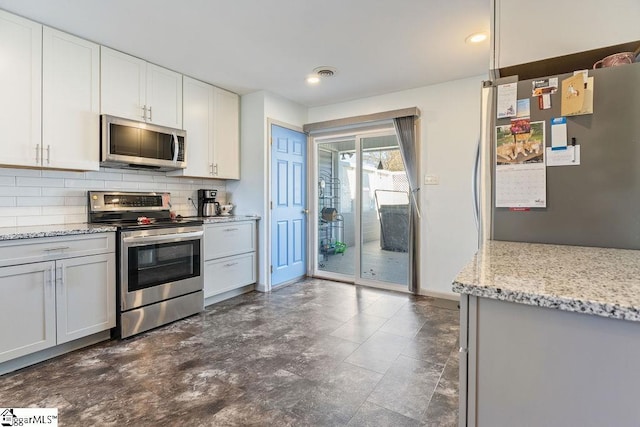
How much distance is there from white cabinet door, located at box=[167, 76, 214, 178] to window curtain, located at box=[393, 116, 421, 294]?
7.19ft

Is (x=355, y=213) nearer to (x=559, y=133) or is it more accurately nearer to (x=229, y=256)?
(x=229, y=256)

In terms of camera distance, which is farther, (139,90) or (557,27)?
(139,90)

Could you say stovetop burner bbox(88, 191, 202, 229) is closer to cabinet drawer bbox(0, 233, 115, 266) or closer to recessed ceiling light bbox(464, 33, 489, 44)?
cabinet drawer bbox(0, 233, 115, 266)

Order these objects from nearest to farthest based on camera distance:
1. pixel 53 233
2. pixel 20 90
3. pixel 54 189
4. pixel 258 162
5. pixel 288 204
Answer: pixel 53 233 → pixel 20 90 → pixel 54 189 → pixel 258 162 → pixel 288 204

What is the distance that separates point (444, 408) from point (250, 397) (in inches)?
42.1

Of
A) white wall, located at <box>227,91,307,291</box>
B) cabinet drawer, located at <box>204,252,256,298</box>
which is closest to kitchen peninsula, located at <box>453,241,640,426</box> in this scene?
cabinet drawer, located at <box>204,252,256,298</box>

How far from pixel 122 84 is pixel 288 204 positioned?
2.18 metres

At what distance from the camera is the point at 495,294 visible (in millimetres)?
732

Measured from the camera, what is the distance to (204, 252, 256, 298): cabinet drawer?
3324 millimetres

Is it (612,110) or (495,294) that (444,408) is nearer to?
(495,294)

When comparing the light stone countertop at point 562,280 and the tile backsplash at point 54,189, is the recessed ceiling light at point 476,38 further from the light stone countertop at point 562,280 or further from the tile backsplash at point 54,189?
the tile backsplash at point 54,189

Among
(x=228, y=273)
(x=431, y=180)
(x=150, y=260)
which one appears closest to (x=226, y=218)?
(x=228, y=273)

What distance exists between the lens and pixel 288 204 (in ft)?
13.8

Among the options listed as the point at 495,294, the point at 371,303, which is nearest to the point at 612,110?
the point at 495,294
